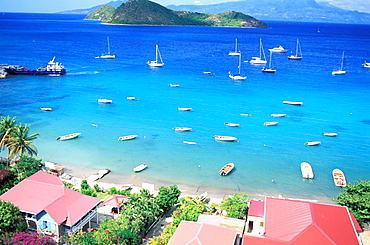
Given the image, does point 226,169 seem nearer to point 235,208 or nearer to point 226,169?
point 226,169

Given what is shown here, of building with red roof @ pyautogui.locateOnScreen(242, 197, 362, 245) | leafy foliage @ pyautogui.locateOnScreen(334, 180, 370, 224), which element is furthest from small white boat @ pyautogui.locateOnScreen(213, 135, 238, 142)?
building with red roof @ pyautogui.locateOnScreen(242, 197, 362, 245)

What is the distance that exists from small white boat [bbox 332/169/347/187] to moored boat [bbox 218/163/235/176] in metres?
12.8

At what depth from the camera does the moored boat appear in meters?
44.4

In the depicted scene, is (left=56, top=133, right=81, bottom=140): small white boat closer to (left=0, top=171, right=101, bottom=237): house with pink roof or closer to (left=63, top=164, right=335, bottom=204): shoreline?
(left=63, top=164, right=335, bottom=204): shoreline

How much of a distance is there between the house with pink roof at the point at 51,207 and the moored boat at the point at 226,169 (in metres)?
18.9

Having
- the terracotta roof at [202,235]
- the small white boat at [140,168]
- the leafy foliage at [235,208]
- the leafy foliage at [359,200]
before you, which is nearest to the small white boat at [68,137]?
the small white boat at [140,168]

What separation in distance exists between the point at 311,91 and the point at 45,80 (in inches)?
2719

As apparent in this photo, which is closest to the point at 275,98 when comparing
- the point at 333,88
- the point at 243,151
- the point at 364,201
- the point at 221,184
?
the point at 333,88

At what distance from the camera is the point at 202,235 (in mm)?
24531

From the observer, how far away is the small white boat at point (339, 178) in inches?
1671

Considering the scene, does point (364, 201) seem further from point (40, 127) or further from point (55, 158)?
point (40, 127)

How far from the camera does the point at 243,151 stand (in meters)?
51.7

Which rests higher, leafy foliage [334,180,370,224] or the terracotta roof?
the terracotta roof

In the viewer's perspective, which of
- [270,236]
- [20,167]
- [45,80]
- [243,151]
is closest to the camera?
[270,236]
